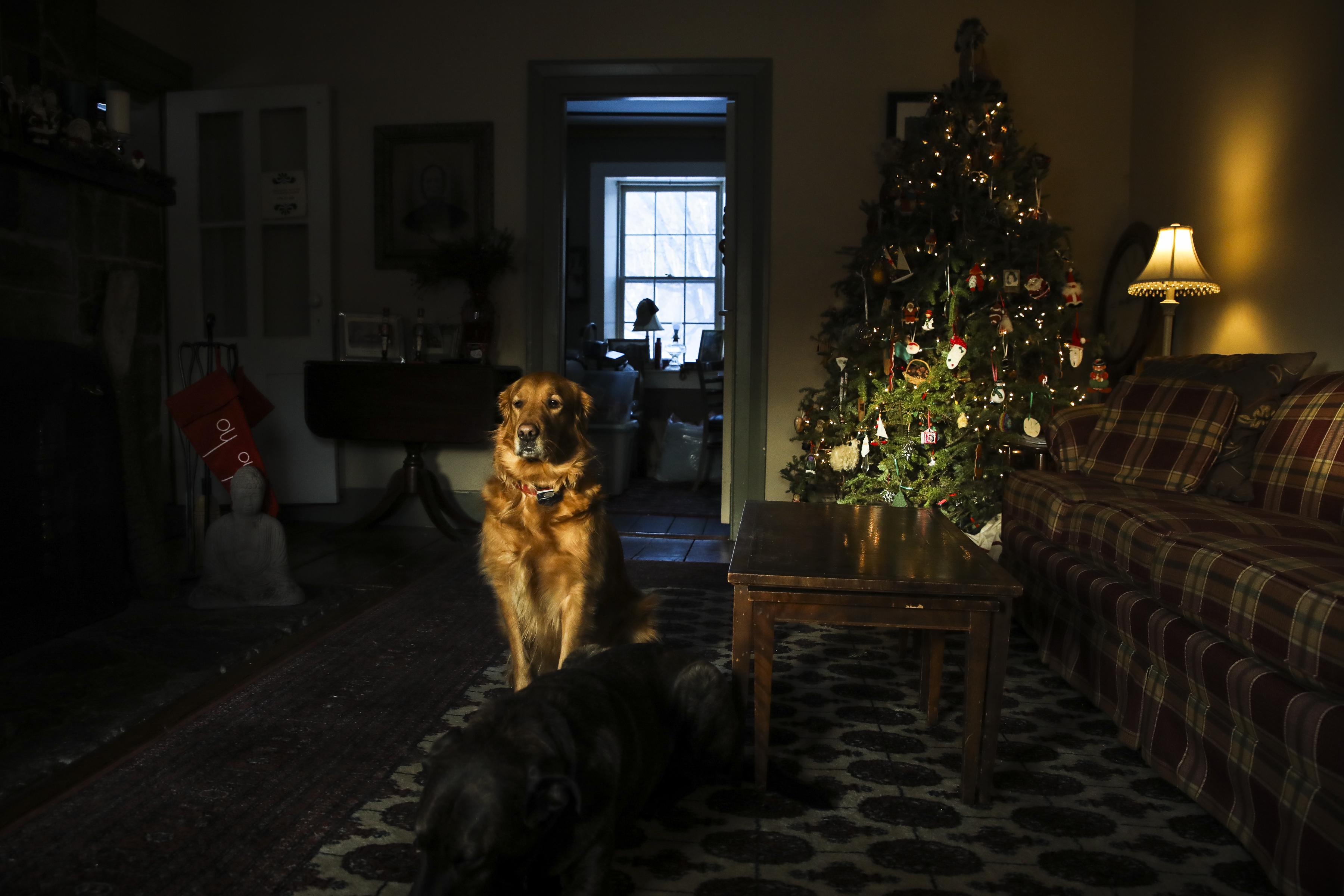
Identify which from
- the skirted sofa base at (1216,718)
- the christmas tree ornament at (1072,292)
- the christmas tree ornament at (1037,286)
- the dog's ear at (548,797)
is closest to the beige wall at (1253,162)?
the christmas tree ornament at (1072,292)

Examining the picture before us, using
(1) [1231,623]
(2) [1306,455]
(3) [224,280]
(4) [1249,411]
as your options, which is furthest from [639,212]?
(1) [1231,623]

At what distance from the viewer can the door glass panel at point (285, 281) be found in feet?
14.8

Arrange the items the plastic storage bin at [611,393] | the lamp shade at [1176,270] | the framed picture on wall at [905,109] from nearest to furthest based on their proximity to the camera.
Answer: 1. the lamp shade at [1176,270]
2. the framed picture on wall at [905,109]
3. the plastic storage bin at [611,393]

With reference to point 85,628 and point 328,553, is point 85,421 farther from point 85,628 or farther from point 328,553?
point 328,553

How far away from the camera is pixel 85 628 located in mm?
2592

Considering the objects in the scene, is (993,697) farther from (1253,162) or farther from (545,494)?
(1253,162)

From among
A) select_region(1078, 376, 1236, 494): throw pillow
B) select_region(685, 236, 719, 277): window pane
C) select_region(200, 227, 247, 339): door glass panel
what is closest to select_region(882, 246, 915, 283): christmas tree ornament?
select_region(1078, 376, 1236, 494): throw pillow

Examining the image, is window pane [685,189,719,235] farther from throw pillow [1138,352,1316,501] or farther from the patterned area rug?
the patterned area rug

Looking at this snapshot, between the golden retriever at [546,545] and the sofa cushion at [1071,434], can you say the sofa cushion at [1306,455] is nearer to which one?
the sofa cushion at [1071,434]

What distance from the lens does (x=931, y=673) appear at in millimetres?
1927

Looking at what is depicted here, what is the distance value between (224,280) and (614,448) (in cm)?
232

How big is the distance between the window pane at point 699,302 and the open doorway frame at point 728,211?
9.44ft

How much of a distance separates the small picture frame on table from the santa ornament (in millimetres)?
3032

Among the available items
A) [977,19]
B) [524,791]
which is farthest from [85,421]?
[977,19]
